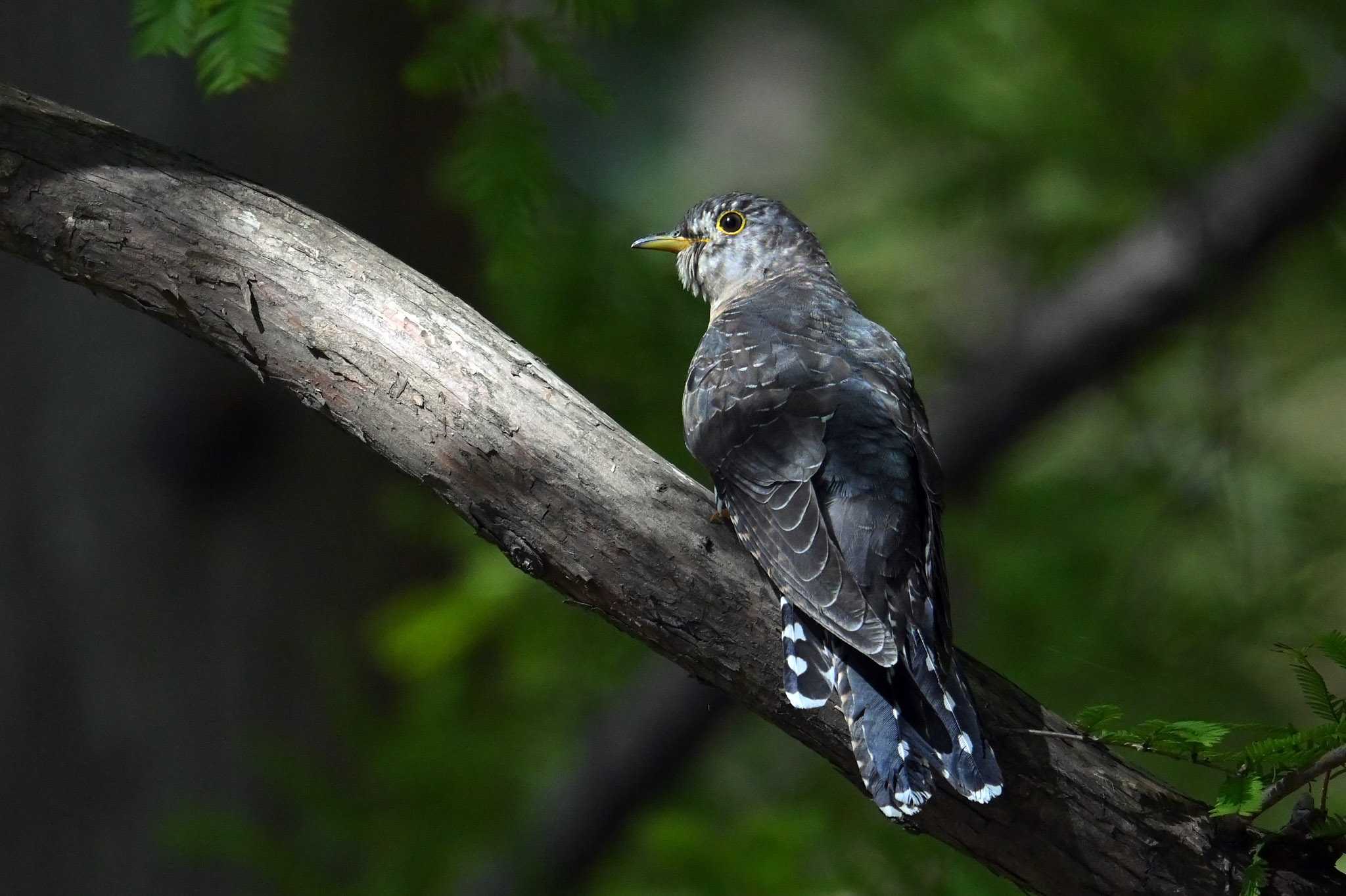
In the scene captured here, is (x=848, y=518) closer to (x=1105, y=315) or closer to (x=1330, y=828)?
(x=1330, y=828)

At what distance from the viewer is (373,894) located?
15.5 ft

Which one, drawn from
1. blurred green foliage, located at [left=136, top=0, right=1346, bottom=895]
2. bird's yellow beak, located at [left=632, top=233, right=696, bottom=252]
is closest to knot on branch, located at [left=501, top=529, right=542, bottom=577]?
blurred green foliage, located at [left=136, top=0, right=1346, bottom=895]

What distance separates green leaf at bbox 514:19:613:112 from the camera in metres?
3.75

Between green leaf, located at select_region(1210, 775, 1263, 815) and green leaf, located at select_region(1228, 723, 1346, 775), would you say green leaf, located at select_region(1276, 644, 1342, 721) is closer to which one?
green leaf, located at select_region(1228, 723, 1346, 775)

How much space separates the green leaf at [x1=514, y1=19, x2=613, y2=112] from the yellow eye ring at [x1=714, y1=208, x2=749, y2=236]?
0.77 metres

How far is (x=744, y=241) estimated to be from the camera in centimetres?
461

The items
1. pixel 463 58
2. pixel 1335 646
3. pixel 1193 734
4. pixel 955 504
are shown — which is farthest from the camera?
pixel 955 504

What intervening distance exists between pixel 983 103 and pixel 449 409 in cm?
382

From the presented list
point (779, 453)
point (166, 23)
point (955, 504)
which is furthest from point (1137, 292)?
point (166, 23)

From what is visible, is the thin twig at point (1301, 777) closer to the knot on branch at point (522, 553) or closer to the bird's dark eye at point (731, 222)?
the knot on branch at point (522, 553)

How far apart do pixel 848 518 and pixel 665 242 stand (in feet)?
6.29

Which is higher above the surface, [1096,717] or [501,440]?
[501,440]

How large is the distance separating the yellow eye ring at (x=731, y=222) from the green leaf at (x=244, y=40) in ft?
6.28

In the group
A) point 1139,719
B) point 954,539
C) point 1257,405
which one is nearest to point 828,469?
point 1139,719
